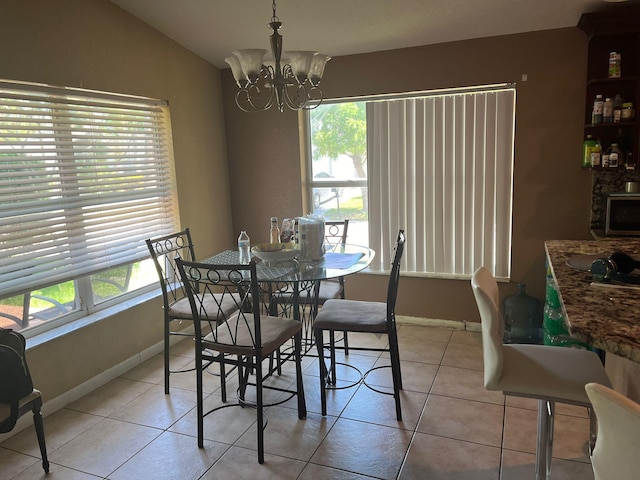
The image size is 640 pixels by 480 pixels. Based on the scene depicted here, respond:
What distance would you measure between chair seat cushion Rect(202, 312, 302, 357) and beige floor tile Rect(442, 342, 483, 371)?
4.06 ft

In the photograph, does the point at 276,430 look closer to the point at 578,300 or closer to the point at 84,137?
the point at 578,300

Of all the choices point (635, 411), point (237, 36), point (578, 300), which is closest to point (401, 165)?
point (237, 36)

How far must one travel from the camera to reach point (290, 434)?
99.0 inches

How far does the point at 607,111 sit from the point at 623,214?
0.65m

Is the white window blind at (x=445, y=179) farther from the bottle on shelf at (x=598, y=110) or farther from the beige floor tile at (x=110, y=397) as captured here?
the beige floor tile at (x=110, y=397)

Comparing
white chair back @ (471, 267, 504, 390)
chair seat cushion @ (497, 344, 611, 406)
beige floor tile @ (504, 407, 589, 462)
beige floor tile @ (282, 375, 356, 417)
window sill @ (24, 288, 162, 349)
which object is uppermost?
white chair back @ (471, 267, 504, 390)

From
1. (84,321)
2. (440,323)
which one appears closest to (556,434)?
(440,323)

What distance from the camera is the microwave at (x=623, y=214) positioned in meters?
2.96

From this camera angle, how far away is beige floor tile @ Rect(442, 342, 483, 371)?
3236 millimetres

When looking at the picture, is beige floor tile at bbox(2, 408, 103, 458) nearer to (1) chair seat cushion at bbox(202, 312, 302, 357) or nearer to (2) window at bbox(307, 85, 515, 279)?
(1) chair seat cushion at bbox(202, 312, 302, 357)

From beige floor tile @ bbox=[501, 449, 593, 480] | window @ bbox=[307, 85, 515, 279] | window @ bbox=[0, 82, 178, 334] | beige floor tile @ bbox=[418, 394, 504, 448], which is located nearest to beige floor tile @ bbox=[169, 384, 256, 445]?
beige floor tile @ bbox=[418, 394, 504, 448]

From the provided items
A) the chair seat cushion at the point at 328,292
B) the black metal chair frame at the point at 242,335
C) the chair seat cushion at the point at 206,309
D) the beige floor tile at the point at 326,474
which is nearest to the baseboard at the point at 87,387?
the chair seat cushion at the point at 206,309

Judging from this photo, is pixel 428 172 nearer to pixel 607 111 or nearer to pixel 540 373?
pixel 607 111

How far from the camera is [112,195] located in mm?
3238
